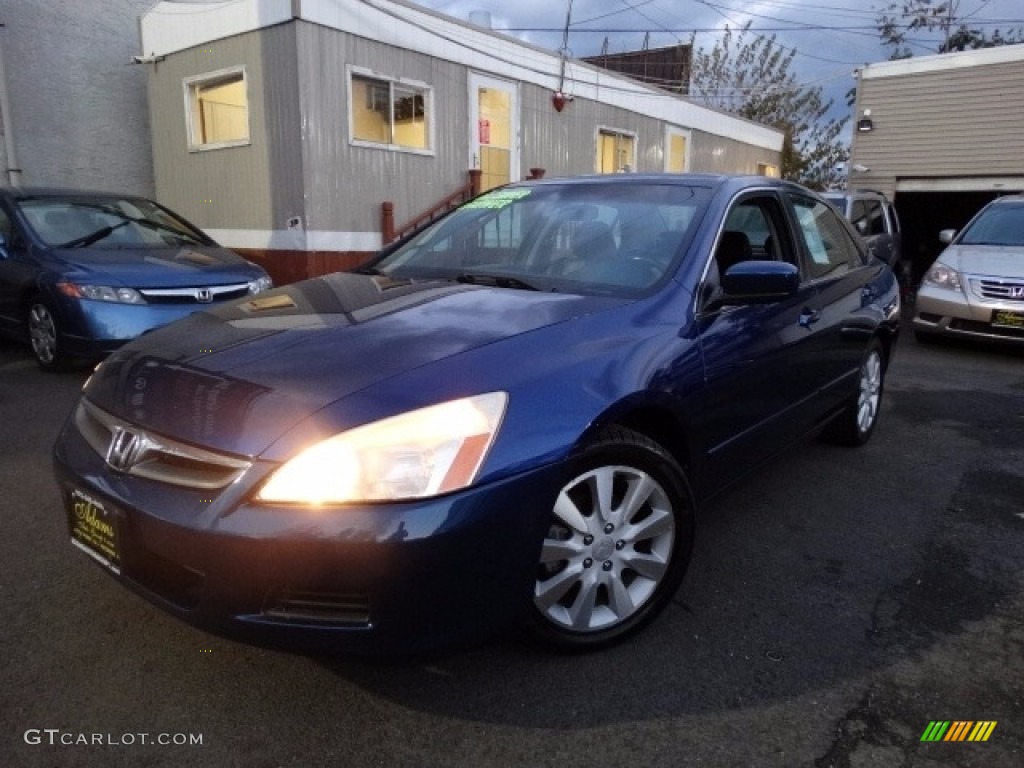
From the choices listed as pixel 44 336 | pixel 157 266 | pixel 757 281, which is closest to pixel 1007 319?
pixel 757 281

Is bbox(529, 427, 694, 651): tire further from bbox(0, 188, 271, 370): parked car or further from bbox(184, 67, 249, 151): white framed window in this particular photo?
bbox(184, 67, 249, 151): white framed window

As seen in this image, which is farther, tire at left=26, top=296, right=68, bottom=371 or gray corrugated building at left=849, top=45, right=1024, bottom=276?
gray corrugated building at left=849, top=45, right=1024, bottom=276

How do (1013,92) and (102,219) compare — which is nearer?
(102,219)

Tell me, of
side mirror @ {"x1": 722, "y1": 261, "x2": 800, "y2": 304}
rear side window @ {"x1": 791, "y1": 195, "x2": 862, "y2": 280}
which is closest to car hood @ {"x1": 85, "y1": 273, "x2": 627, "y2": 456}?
side mirror @ {"x1": 722, "y1": 261, "x2": 800, "y2": 304}

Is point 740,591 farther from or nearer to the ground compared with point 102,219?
nearer to the ground

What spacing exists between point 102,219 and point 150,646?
17.2ft

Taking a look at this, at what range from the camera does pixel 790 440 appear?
3.46 metres

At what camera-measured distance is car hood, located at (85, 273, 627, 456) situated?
1929mm

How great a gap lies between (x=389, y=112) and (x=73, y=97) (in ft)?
15.9

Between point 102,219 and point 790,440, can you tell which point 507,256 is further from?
point 102,219

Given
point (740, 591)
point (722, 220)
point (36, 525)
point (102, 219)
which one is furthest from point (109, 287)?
Result: point (740, 591)

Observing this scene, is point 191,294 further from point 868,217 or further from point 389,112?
point 868,217

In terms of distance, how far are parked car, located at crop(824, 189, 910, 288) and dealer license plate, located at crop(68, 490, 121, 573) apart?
9.33 metres

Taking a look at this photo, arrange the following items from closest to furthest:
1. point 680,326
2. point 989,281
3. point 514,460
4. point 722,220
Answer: point 514,460, point 680,326, point 722,220, point 989,281
